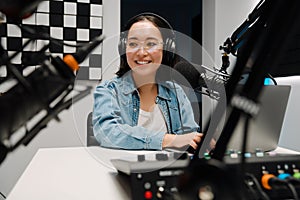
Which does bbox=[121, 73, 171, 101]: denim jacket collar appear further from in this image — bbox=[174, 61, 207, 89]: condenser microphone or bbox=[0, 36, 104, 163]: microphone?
bbox=[0, 36, 104, 163]: microphone

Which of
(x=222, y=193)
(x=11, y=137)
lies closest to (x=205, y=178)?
(x=222, y=193)

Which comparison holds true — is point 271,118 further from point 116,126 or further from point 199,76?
point 116,126

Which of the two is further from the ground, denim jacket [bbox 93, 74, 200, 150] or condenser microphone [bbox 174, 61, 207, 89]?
condenser microphone [bbox 174, 61, 207, 89]

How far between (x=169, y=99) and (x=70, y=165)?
63cm

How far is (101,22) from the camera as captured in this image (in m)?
2.20

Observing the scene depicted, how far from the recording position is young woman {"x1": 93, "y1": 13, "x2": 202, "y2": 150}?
102 centimetres

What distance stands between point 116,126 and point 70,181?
0.47m

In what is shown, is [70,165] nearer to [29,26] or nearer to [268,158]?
[268,158]

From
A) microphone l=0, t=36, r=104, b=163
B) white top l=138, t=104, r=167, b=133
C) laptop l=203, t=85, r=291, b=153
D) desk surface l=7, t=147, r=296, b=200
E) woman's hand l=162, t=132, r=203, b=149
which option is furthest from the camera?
white top l=138, t=104, r=167, b=133

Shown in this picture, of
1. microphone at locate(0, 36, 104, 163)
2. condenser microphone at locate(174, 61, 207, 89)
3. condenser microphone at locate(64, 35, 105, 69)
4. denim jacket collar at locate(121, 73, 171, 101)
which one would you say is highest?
condenser microphone at locate(64, 35, 105, 69)

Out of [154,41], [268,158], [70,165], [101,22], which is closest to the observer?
[268,158]

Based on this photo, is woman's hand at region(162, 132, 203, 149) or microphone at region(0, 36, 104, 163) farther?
woman's hand at region(162, 132, 203, 149)

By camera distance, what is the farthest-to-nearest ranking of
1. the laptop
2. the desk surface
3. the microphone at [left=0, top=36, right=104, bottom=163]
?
1. the laptop
2. the desk surface
3. the microphone at [left=0, top=36, right=104, bottom=163]

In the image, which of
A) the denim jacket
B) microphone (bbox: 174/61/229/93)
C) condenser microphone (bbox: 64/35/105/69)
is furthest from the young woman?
condenser microphone (bbox: 64/35/105/69)
